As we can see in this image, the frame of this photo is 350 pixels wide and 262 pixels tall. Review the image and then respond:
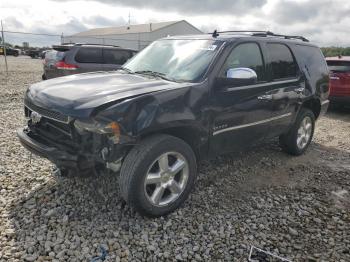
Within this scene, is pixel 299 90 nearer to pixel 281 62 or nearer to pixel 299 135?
pixel 281 62

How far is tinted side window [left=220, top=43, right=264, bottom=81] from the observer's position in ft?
13.2

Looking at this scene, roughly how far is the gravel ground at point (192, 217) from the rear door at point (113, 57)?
5.81 m

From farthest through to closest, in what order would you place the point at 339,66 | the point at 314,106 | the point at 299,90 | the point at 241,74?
the point at 339,66 < the point at 314,106 < the point at 299,90 < the point at 241,74

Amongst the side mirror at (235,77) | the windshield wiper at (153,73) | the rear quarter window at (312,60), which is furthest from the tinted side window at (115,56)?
the side mirror at (235,77)

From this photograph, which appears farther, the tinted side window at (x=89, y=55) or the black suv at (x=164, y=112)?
the tinted side window at (x=89, y=55)

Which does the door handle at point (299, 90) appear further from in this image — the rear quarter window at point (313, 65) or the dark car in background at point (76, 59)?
the dark car in background at point (76, 59)

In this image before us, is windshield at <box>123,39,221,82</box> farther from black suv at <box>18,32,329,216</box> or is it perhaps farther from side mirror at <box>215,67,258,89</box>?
side mirror at <box>215,67,258,89</box>

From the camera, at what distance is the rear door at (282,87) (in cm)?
Answer: 468

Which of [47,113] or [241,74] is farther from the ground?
[241,74]

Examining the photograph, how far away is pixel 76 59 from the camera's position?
970 cm

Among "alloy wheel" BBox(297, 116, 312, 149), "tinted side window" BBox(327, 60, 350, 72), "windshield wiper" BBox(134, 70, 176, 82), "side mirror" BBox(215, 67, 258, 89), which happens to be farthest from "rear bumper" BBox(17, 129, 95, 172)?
"tinted side window" BBox(327, 60, 350, 72)

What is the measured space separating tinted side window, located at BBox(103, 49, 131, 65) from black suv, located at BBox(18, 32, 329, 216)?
6059 mm

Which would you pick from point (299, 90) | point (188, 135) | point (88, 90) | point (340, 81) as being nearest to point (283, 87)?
point (299, 90)

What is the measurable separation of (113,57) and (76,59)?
143 cm
